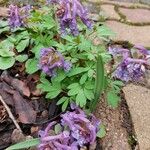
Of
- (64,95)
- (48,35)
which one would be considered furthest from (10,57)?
(64,95)

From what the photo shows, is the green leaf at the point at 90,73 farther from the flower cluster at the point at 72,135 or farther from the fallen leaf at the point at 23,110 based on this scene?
the fallen leaf at the point at 23,110

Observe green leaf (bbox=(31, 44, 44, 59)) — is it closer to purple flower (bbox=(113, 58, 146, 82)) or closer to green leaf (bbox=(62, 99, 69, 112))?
green leaf (bbox=(62, 99, 69, 112))

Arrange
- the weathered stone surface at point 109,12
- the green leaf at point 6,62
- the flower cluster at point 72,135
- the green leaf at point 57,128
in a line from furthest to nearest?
the weathered stone surface at point 109,12 → the green leaf at point 6,62 → the green leaf at point 57,128 → the flower cluster at point 72,135

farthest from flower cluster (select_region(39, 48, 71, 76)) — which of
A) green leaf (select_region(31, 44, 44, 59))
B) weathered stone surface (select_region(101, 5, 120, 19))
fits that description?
weathered stone surface (select_region(101, 5, 120, 19))

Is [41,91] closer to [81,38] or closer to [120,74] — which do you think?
[81,38]

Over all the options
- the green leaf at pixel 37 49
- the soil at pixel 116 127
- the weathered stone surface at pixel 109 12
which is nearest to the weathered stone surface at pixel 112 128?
the soil at pixel 116 127

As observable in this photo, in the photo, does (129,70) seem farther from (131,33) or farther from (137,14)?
(137,14)

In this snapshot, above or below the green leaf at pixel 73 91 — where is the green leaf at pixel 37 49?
above
